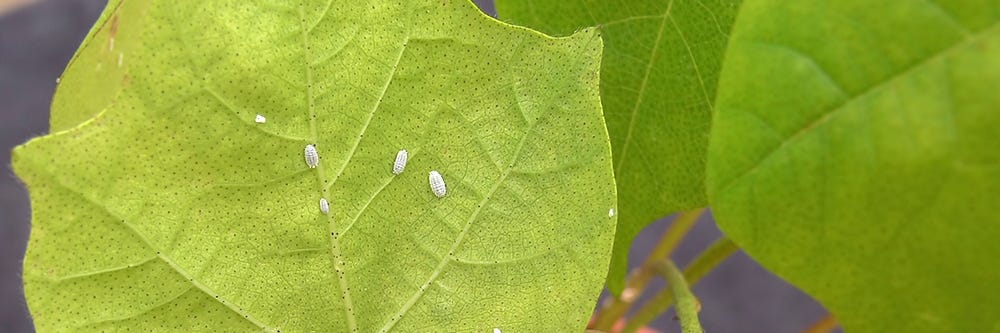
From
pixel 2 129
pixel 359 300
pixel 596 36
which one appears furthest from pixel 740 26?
pixel 2 129

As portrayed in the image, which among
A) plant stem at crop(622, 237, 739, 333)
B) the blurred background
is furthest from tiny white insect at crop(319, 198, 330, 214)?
the blurred background

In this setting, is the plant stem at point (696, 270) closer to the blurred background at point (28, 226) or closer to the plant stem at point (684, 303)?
the plant stem at point (684, 303)

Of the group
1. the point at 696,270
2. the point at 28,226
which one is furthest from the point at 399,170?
the point at 28,226

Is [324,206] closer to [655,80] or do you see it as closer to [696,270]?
[655,80]

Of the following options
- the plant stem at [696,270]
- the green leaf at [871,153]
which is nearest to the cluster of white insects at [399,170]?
the green leaf at [871,153]

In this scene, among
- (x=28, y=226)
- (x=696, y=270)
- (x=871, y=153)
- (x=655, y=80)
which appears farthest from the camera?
(x=28, y=226)

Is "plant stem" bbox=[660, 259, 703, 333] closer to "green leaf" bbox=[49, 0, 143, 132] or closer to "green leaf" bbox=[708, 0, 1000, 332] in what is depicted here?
"green leaf" bbox=[708, 0, 1000, 332]
